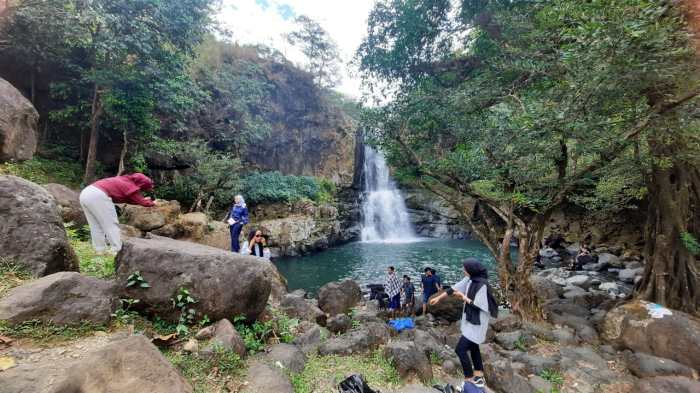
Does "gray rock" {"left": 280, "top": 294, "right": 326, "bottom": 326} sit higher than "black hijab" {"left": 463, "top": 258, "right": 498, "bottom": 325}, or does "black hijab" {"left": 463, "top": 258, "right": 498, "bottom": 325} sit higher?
"black hijab" {"left": 463, "top": 258, "right": 498, "bottom": 325}

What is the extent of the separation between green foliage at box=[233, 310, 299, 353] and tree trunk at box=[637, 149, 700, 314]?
30.2ft

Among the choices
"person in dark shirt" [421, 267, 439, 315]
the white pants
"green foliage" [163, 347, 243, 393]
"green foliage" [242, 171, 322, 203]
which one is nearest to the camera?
"green foliage" [163, 347, 243, 393]

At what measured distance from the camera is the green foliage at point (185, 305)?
381cm

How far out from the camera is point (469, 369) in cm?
450

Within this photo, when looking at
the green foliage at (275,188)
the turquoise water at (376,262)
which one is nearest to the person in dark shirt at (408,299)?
the turquoise water at (376,262)

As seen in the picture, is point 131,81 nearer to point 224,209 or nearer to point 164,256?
point 224,209

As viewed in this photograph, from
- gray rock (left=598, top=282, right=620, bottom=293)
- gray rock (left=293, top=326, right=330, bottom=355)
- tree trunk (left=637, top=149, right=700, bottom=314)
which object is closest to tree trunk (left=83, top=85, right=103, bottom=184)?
gray rock (left=293, top=326, right=330, bottom=355)

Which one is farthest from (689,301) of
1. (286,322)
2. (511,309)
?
(286,322)

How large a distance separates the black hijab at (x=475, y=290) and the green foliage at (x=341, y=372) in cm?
139

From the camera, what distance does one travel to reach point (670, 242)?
319 inches

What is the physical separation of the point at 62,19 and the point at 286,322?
13192 millimetres

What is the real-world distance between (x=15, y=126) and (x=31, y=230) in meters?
5.88

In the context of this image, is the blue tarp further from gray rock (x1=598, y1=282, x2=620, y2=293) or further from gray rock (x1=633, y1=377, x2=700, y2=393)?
gray rock (x1=598, y1=282, x2=620, y2=293)

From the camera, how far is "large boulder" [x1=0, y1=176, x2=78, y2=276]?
348cm
